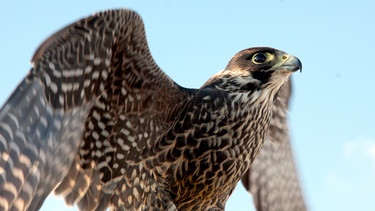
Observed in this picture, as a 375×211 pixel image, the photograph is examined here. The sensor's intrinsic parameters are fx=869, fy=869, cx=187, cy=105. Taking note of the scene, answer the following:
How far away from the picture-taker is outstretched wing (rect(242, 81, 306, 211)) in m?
8.54

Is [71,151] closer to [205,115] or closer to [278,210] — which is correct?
[205,115]

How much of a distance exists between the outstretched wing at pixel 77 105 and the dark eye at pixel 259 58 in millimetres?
718

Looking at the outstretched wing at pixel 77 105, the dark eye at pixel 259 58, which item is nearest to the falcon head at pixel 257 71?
the dark eye at pixel 259 58

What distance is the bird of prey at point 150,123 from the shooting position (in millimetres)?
6836

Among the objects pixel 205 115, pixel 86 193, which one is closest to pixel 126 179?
pixel 86 193

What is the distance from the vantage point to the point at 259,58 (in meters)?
7.49

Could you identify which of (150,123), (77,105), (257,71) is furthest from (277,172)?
(77,105)

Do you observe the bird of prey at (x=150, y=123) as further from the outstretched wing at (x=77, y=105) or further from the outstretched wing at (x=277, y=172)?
the outstretched wing at (x=277, y=172)

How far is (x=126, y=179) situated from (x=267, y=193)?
184cm

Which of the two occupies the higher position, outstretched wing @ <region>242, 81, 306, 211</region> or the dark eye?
the dark eye

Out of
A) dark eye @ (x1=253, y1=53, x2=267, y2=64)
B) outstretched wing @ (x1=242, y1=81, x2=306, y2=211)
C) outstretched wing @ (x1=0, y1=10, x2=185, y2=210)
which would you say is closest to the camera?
outstretched wing @ (x1=0, y1=10, x2=185, y2=210)

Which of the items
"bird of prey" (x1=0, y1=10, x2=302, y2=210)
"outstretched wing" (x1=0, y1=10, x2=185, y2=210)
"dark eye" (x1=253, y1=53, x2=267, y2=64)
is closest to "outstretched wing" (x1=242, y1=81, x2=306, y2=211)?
"bird of prey" (x1=0, y1=10, x2=302, y2=210)

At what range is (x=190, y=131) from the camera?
7.19 meters

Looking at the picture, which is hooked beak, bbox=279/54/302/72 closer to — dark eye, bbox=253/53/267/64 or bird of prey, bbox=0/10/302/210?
bird of prey, bbox=0/10/302/210
